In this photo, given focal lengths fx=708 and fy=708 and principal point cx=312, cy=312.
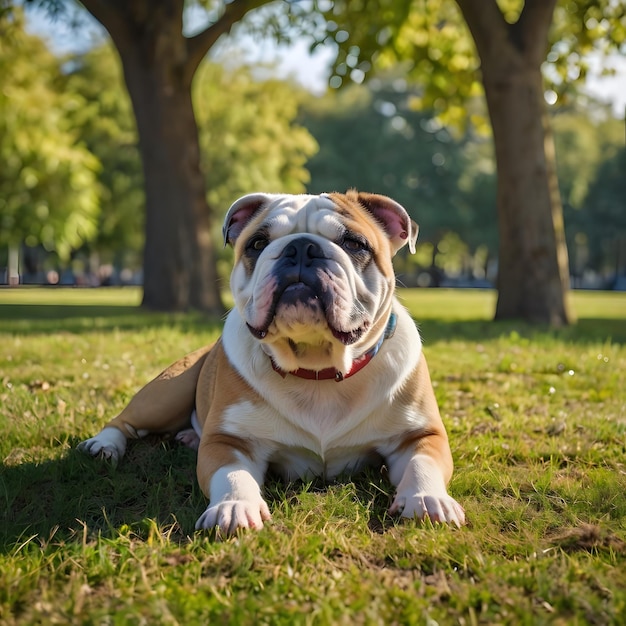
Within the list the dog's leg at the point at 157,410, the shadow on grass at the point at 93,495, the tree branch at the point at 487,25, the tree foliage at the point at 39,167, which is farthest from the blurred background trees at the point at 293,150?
the shadow on grass at the point at 93,495

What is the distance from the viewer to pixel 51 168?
81.5 ft

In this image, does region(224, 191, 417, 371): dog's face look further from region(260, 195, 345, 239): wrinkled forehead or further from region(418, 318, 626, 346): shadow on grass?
region(418, 318, 626, 346): shadow on grass

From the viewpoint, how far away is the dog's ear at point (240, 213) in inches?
147

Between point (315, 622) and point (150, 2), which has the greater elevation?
point (150, 2)

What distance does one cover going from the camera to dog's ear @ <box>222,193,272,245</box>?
3.74 metres

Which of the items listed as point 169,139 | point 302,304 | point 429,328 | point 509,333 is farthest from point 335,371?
point 169,139

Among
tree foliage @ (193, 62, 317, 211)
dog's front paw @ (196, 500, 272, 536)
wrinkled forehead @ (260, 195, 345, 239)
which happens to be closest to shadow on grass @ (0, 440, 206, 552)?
dog's front paw @ (196, 500, 272, 536)

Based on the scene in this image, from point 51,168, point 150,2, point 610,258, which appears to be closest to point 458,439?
point 150,2

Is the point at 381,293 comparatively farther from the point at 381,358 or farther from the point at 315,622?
the point at 315,622

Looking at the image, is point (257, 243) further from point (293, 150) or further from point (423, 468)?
point (293, 150)

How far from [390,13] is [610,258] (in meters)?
49.6

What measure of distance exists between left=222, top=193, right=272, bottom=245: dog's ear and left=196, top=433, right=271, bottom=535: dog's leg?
1.11 m

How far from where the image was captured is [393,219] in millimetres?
3824

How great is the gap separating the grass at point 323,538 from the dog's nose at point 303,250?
107 cm
